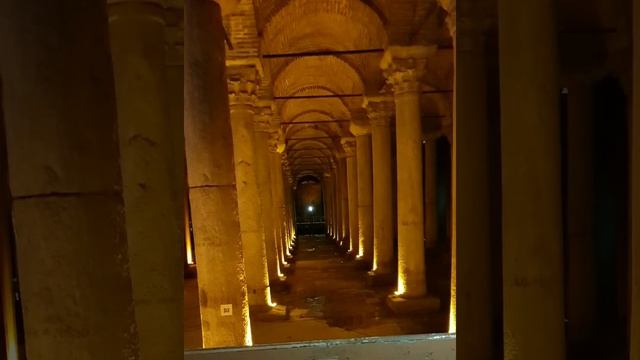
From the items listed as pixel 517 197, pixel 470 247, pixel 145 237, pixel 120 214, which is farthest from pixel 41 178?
pixel 470 247

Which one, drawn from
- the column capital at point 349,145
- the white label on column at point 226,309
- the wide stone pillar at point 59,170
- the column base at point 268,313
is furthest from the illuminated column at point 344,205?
the wide stone pillar at point 59,170

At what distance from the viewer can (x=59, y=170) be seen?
1786mm

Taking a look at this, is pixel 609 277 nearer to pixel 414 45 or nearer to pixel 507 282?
pixel 507 282

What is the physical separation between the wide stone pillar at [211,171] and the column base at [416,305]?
14.0ft

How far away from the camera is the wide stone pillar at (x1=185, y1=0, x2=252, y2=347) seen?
5434 millimetres

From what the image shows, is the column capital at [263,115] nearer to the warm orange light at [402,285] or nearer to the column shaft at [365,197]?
the column shaft at [365,197]

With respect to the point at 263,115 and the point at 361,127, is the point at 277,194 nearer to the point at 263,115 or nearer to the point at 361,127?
the point at 361,127

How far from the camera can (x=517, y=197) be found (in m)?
2.85

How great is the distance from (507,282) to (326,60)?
39.7ft

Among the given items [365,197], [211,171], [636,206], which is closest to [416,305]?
[211,171]

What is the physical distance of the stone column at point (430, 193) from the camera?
1701 centimetres

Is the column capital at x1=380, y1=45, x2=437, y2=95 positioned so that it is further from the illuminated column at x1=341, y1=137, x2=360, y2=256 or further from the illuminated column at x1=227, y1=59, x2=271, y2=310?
the illuminated column at x1=341, y1=137, x2=360, y2=256

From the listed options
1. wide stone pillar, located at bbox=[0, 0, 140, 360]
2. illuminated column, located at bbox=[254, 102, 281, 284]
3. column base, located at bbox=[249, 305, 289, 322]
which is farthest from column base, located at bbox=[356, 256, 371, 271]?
wide stone pillar, located at bbox=[0, 0, 140, 360]

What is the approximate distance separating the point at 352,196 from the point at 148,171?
1484 cm
